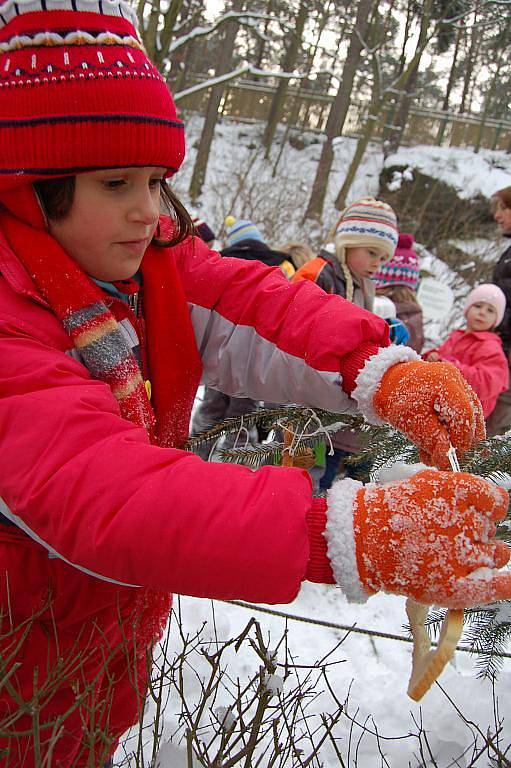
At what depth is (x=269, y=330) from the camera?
1.46 m

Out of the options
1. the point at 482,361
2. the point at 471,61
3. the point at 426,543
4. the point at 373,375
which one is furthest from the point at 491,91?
the point at 426,543

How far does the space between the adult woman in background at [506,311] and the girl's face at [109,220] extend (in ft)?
10.9

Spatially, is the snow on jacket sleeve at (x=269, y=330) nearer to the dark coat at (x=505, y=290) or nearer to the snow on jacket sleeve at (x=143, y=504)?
the snow on jacket sleeve at (x=143, y=504)

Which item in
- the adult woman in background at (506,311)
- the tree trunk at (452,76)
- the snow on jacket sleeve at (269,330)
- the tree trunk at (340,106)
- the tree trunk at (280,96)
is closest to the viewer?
the snow on jacket sleeve at (269,330)

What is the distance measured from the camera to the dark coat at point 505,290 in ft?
13.2

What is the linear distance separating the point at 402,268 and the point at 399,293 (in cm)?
20

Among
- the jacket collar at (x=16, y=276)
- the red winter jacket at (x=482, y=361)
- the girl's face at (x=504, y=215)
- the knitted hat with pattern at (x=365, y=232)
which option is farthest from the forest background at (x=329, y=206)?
the girl's face at (x=504, y=215)

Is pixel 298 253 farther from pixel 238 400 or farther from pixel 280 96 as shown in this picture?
pixel 280 96

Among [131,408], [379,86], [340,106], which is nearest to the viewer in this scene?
[131,408]

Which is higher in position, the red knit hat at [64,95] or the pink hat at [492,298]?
the red knit hat at [64,95]

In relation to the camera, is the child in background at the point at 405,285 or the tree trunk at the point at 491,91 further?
the tree trunk at the point at 491,91

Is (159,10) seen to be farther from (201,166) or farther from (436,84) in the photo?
(436,84)

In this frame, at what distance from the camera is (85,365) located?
1.14 metres

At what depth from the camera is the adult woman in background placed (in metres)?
4.01
